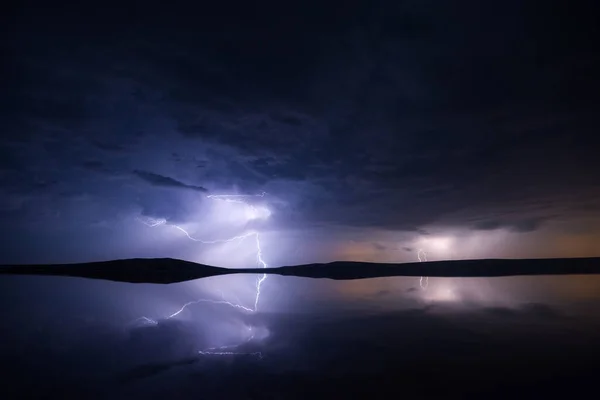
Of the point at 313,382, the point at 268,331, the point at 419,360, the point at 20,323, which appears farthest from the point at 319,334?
the point at 20,323

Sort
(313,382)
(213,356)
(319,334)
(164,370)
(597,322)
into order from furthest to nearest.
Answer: (597,322) < (319,334) < (213,356) < (164,370) < (313,382)

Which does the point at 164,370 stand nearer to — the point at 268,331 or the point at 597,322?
the point at 268,331

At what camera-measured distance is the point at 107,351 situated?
6.70 meters

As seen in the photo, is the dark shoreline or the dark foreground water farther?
the dark shoreline

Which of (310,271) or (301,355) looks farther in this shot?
(310,271)

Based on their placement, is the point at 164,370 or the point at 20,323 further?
the point at 20,323

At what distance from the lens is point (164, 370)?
550cm

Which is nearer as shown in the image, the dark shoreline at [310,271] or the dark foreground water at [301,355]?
the dark foreground water at [301,355]

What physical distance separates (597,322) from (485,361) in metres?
5.63

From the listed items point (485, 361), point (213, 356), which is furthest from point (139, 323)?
point (485, 361)

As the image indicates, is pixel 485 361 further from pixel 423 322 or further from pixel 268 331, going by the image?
pixel 268 331

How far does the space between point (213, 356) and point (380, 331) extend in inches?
160

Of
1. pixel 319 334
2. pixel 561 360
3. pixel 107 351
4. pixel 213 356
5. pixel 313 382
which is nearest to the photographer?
pixel 313 382

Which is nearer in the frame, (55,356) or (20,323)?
(55,356)
